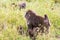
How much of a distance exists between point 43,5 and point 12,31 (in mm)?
3735

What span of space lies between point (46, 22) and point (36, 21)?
0.29 m

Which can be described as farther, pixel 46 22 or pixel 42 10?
pixel 42 10

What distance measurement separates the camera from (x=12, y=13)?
860 centimetres

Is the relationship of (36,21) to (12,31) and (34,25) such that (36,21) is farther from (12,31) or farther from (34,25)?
(12,31)

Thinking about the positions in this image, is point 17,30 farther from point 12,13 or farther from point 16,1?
point 16,1

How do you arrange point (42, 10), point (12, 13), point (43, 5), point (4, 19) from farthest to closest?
point (43, 5) < point (42, 10) < point (12, 13) < point (4, 19)

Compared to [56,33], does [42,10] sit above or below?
above

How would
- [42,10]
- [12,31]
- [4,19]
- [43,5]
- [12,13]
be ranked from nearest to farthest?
[12,31]
[4,19]
[12,13]
[42,10]
[43,5]

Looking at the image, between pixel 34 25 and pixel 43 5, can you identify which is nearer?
pixel 34 25

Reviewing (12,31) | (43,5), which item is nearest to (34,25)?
(12,31)

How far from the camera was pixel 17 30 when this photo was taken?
24.6 feet

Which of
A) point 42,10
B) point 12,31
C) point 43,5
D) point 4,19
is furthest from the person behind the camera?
point 43,5

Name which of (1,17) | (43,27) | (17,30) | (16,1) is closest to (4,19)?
(1,17)

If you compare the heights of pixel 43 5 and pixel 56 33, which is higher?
pixel 43 5
